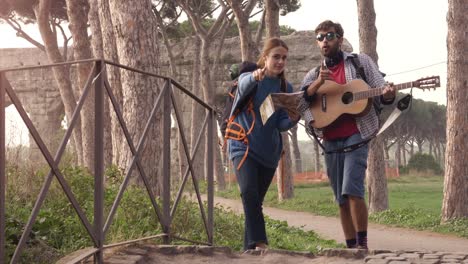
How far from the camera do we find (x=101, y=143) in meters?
4.67

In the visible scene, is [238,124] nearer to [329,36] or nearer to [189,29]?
[329,36]

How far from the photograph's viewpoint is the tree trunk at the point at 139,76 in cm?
870

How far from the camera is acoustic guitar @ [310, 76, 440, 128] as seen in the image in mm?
5691

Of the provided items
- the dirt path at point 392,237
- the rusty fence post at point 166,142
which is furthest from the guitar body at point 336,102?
the dirt path at point 392,237

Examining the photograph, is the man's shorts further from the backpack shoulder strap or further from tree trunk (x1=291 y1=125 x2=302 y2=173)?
tree trunk (x1=291 y1=125 x2=302 y2=173)

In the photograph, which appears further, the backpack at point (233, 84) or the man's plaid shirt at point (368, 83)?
the backpack at point (233, 84)

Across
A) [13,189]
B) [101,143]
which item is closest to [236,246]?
[13,189]

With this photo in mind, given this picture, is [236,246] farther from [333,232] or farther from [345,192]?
[333,232]

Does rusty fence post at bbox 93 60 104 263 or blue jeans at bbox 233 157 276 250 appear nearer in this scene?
rusty fence post at bbox 93 60 104 263

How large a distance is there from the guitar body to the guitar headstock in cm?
34

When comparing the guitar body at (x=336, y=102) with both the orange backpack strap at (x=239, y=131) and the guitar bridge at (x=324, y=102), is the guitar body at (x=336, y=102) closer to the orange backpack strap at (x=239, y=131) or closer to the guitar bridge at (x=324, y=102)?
the guitar bridge at (x=324, y=102)

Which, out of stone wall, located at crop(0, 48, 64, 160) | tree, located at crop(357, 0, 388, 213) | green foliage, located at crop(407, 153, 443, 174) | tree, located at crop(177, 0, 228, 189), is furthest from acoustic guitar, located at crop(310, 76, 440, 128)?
green foliage, located at crop(407, 153, 443, 174)

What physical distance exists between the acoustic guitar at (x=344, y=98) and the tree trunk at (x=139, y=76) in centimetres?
303

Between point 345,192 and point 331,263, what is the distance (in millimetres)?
680
